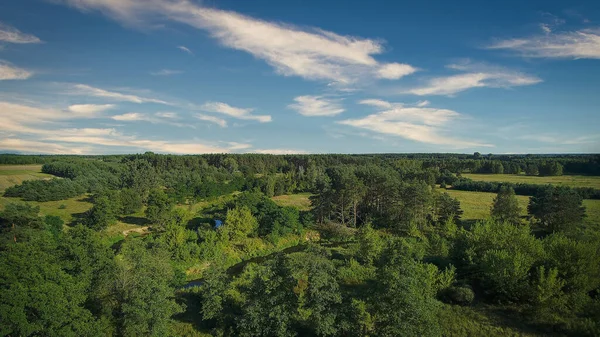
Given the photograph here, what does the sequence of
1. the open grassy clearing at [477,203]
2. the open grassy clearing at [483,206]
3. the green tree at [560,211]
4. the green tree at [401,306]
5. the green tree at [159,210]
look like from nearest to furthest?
the green tree at [401,306] → the green tree at [560,211] → the green tree at [159,210] → the open grassy clearing at [483,206] → the open grassy clearing at [477,203]

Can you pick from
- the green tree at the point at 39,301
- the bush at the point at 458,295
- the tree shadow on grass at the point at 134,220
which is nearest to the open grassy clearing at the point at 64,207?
the tree shadow on grass at the point at 134,220

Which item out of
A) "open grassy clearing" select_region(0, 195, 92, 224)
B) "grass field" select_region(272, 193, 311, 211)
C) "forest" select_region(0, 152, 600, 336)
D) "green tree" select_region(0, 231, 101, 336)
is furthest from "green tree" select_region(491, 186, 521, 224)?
"open grassy clearing" select_region(0, 195, 92, 224)

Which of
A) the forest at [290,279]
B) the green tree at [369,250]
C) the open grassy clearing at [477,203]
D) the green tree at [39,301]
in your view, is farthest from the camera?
the open grassy clearing at [477,203]

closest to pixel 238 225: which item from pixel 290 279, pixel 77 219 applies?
pixel 290 279

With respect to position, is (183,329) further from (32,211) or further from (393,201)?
(393,201)

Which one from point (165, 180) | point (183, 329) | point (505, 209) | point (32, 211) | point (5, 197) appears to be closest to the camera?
point (183, 329)

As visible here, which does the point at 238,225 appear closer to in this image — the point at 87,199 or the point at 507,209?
the point at 507,209

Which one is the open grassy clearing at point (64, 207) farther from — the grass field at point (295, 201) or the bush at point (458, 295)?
the bush at point (458, 295)

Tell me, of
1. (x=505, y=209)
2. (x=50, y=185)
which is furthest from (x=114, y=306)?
(x=50, y=185)
